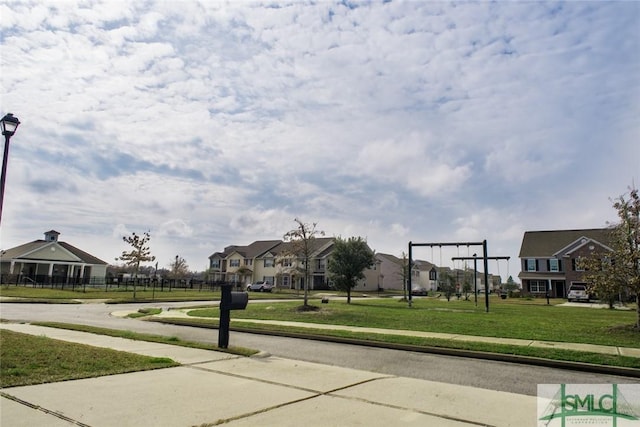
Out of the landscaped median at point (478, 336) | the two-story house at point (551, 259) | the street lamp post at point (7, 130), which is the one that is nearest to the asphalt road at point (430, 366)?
the landscaped median at point (478, 336)

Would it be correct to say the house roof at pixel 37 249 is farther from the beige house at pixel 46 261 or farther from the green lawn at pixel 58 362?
the green lawn at pixel 58 362

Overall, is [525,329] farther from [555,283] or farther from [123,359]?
[555,283]

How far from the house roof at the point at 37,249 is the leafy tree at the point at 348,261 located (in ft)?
142

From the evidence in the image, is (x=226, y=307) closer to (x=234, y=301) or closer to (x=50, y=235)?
(x=234, y=301)

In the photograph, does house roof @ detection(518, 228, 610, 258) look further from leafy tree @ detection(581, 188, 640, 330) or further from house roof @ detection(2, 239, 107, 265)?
house roof @ detection(2, 239, 107, 265)

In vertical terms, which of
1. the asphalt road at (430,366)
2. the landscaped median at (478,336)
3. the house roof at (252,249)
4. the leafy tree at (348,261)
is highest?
the house roof at (252,249)

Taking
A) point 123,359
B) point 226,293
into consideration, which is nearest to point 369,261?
point 226,293

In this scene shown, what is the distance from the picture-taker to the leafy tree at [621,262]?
1602 centimetres

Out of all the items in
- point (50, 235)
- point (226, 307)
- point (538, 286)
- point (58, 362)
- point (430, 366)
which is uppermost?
point (50, 235)

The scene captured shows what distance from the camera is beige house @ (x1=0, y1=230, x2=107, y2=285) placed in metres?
57.3

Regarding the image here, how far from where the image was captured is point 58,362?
28.1ft

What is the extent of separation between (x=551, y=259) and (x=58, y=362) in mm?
62113

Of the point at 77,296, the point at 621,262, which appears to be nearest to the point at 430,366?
the point at 621,262

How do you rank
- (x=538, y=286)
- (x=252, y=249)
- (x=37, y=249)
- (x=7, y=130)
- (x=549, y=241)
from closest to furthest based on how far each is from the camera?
(x=7, y=130), (x=37, y=249), (x=538, y=286), (x=549, y=241), (x=252, y=249)
